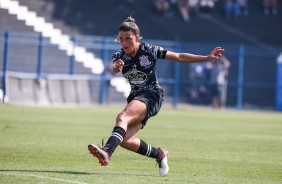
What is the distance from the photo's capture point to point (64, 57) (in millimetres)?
33750

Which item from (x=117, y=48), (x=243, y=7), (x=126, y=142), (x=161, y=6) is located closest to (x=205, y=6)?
(x=161, y=6)

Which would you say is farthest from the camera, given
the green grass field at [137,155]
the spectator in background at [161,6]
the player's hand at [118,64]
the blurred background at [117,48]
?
the spectator in background at [161,6]

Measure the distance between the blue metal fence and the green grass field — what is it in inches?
357

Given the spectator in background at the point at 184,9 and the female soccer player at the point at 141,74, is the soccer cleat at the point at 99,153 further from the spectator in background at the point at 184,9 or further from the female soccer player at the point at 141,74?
the spectator in background at the point at 184,9

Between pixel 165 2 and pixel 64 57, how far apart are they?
9.71 meters

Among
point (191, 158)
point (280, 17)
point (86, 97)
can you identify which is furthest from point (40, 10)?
point (191, 158)

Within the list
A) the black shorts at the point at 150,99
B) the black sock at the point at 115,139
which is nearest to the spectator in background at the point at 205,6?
the black shorts at the point at 150,99

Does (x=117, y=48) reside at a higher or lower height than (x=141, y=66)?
higher

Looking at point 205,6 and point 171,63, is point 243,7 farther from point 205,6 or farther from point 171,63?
point 171,63

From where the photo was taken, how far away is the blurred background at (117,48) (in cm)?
3094

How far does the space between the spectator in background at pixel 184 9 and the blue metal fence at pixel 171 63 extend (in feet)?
11.8

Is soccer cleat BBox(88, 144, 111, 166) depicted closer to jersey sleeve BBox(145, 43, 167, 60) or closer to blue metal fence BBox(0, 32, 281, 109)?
jersey sleeve BBox(145, 43, 167, 60)

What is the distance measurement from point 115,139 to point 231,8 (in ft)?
119

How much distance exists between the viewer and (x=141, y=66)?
10367 millimetres
